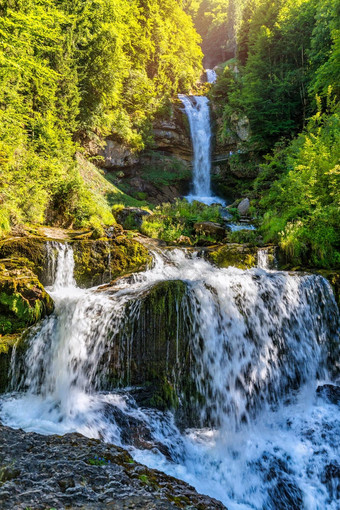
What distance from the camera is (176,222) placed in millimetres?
12352

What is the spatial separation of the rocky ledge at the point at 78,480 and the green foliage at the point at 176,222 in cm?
828

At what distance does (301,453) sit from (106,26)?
18476 mm

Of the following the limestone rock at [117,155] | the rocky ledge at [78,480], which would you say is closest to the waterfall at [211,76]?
the limestone rock at [117,155]

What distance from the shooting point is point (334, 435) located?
4.36 m

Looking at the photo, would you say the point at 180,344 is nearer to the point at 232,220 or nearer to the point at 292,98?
the point at 232,220

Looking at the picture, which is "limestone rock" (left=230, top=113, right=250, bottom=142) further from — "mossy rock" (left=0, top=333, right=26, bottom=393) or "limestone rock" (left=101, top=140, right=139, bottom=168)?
"mossy rock" (left=0, top=333, right=26, bottom=393)

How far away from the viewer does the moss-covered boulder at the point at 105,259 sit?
795 centimetres

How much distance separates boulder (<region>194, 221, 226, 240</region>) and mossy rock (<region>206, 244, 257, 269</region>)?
6.84 feet

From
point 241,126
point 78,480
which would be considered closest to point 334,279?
point 78,480

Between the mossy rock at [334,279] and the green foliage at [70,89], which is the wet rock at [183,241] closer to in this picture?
the green foliage at [70,89]

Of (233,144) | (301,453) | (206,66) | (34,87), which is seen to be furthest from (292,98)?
(206,66)

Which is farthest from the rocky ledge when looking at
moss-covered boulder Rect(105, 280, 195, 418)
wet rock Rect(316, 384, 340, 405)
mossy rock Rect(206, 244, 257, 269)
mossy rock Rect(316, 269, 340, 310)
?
mossy rock Rect(206, 244, 257, 269)

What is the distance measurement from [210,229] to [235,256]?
9.35 feet

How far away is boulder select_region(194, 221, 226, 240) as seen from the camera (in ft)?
36.5
